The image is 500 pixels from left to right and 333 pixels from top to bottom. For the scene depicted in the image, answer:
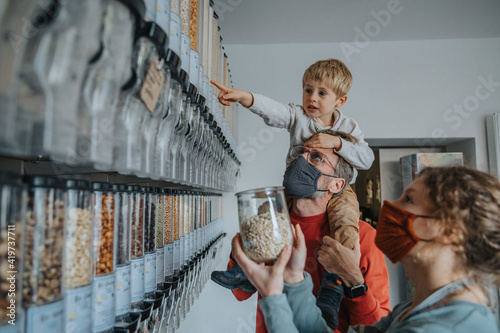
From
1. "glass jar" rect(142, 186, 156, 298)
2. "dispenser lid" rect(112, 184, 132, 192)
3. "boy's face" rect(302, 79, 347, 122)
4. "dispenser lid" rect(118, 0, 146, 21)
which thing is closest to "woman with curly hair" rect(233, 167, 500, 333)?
"glass jar" rect(142, 186, 156, 298)

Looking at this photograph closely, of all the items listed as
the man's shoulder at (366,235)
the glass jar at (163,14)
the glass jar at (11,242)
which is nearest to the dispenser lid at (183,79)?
the glass jar at (163,14)

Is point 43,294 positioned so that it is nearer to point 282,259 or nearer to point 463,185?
point 282,259

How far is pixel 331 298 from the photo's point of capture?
55.3 inches

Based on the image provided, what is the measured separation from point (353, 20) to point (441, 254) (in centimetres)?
277

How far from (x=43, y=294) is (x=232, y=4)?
2819 mm

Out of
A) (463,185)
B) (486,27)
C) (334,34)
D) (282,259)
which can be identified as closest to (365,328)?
(282,259)

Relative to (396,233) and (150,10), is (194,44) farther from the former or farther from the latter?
(396,233)

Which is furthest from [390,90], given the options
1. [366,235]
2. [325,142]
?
[366,235]

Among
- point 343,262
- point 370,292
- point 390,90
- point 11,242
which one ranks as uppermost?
point 390,90

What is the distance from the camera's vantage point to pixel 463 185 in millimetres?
891

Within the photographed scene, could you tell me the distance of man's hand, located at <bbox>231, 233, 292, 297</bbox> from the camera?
3.04ft

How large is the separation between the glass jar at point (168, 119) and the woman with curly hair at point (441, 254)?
1.16 feet

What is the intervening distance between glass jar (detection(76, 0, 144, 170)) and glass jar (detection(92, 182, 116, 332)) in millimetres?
230

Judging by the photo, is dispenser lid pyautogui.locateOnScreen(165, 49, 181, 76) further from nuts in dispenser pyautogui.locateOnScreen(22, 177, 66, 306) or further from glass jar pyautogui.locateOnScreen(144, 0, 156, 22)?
nuts in dispenser pyautogui.locateOnScreen(22, 177, 66, 306)
